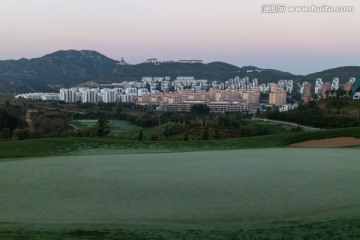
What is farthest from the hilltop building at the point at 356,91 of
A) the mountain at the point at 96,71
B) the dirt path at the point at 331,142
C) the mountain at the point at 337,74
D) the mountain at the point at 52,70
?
the mountain at the point at 52,70

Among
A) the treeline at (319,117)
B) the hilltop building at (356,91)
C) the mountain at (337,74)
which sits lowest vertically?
the treeline at (319,117)

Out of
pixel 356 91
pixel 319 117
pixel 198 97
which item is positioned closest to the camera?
pixel 319 117

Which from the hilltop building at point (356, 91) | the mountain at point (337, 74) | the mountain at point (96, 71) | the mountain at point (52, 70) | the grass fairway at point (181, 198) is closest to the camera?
the grass fairway at point (181, 198)

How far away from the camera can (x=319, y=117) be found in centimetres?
4325

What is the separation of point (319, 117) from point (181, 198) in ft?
121

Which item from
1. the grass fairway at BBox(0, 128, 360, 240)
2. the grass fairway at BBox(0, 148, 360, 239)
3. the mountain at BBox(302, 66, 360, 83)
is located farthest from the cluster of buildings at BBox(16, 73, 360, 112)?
the grass fairway at BBox(0, 148, 360, 239)

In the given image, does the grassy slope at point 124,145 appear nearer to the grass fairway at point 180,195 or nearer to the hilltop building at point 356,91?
the grass fairway at point 180,195

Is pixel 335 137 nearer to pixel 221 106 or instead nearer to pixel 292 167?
pixel 292 167

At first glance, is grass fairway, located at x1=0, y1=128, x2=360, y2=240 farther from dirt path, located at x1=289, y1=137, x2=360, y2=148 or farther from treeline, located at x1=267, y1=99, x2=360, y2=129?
treeline, located at x1=267, y1=99, x2=360, y2=129

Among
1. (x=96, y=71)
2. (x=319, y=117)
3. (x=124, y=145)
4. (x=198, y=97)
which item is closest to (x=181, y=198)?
(x=124, y=145)

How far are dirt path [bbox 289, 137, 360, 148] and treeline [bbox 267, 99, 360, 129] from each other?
672 inches

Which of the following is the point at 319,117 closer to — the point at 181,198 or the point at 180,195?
the point at 180,195

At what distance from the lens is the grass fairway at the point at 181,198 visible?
6.50 meters

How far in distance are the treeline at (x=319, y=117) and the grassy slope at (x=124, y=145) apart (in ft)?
58.1
